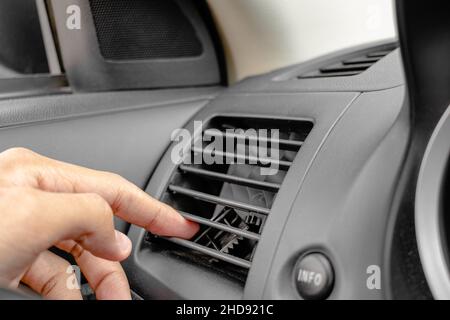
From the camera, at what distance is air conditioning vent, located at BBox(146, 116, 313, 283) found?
0.92m

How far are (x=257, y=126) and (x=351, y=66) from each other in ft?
0.77

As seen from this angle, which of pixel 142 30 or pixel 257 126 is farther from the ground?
pixel 142 30

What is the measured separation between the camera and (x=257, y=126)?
1.08 metres

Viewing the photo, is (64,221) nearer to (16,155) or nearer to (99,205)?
(99,205)

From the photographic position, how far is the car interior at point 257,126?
75cm

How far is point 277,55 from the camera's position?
1.42 m

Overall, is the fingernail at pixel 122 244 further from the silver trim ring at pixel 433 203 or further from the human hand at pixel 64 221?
the silver trim ring at pixel 433 203

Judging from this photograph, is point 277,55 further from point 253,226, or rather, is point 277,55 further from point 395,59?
point 253,226

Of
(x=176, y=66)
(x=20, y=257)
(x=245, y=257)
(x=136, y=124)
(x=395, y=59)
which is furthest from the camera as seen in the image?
(x=176, y=66)

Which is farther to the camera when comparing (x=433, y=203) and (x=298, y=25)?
(x=298, y=25)

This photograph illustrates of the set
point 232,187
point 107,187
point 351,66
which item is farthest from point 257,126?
point 107,187

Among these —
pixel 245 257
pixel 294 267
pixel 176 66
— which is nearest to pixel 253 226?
pixel 245 257

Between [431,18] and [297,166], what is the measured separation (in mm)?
290

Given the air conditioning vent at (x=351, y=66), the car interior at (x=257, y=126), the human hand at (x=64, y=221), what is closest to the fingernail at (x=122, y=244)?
the human hand at (x=64, y=221)
